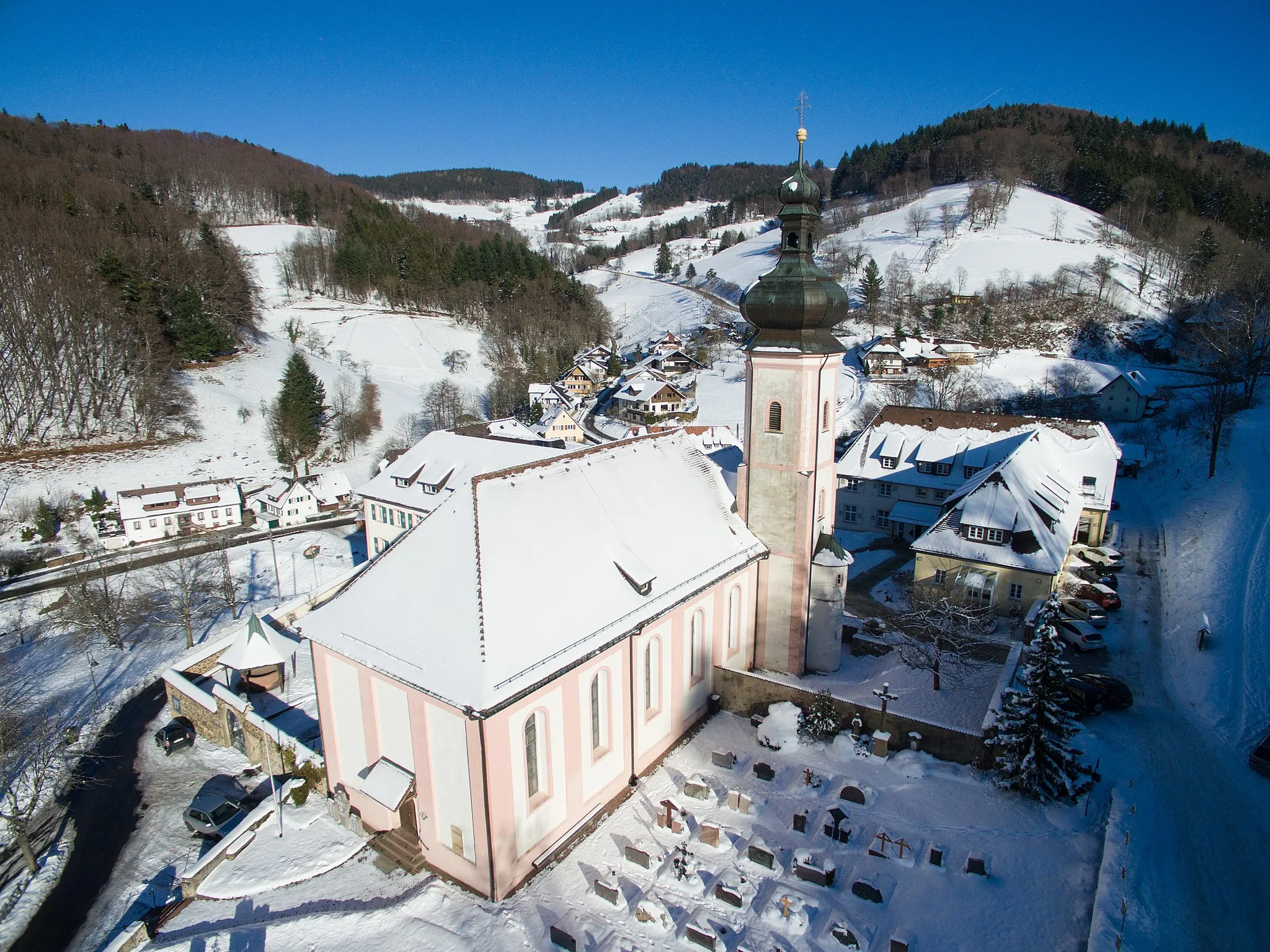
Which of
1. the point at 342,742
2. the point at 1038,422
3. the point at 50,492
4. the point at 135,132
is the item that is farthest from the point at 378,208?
the point at 342,742

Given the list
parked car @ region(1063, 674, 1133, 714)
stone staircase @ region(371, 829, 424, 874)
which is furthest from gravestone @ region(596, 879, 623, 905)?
parked car @ region(1063, 674, 1133, 714)

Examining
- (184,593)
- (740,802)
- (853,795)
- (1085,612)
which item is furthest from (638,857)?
(184,593)

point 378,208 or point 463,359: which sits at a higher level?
point 378,208

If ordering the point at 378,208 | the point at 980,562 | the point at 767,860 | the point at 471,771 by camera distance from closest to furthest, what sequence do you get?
the point at 471,771 → the point at 767,860 → the point at 980,562 → the point at 378,208

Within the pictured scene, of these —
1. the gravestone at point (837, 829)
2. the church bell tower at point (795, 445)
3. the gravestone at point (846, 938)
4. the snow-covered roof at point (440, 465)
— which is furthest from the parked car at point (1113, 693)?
the snow-covered roof at point (440, 465)

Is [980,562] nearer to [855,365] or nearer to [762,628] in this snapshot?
[762,628]

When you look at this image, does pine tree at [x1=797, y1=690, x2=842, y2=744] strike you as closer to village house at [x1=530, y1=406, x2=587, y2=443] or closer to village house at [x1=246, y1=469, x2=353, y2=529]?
village house at [x1=246, y1=469, x2=353, y2=529]

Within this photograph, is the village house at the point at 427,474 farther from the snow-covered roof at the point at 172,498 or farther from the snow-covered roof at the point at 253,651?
the snow-covered roof at the point at 172,498
